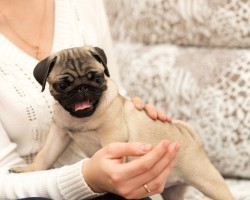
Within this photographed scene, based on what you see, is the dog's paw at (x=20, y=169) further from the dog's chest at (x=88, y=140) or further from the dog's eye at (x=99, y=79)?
the dog's eye at (x=99, y=79)

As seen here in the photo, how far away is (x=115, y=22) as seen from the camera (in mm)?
1596

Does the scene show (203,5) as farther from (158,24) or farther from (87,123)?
(87,123)

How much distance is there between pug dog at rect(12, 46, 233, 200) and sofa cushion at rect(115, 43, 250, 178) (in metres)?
0.24

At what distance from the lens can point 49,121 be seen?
1152 mm

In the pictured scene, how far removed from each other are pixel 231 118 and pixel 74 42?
48 centimetres

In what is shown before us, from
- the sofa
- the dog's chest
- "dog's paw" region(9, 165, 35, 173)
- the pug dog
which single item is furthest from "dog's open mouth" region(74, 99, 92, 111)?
the sofa

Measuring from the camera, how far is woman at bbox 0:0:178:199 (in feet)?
2.83

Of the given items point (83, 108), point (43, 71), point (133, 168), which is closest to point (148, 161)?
point (133, 168)

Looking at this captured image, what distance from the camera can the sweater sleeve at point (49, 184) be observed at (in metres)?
0.94

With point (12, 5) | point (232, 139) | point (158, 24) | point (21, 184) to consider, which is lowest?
point (232, 139)

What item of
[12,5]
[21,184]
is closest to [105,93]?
[21,184]

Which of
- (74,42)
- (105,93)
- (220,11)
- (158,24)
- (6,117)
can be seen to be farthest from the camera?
(158,24)

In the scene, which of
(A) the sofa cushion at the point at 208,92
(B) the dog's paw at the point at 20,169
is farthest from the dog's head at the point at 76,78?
(A) the sofa cushion at the point at 208,92

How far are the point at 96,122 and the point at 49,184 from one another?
6.3 inches
